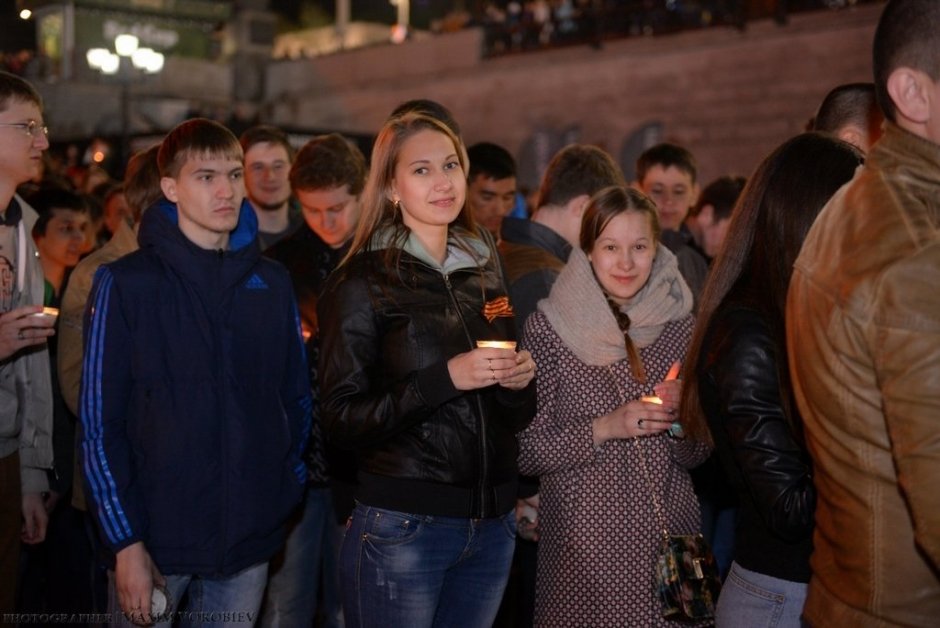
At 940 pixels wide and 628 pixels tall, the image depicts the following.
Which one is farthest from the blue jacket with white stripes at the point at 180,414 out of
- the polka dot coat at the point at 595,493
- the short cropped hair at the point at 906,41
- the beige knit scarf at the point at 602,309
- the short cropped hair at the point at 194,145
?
the short cropped hair at the point at 906,41

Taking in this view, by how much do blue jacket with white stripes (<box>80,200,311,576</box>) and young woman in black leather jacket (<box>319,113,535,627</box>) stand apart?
36 cm

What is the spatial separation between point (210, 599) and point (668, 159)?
13.6 ft

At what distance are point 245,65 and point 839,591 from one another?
39.6 metres

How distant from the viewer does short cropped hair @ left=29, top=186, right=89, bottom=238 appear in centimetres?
610

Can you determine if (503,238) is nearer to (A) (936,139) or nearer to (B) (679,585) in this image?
(B) (679,585)

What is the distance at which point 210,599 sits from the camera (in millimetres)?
3576

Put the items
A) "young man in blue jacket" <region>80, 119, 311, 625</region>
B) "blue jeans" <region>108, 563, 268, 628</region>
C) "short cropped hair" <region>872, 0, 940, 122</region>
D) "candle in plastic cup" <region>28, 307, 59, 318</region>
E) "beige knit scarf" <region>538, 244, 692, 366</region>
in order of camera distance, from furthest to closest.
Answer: "beige knit scarf" <region>538, 244, 692, 366</region>, "candle in plastic cup" <region>28, 307, 59, 318</region>, "blue jeans" <region>108, 563, 268, 628</region>, "young man in blue jacket" <region>80, 119, 311, 625</region>, "short cropped hair" <region>872, 0, 940, 122</region>

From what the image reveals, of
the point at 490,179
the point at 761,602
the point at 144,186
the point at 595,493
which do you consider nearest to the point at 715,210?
the point at 490,179

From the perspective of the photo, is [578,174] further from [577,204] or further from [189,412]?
[189,412]

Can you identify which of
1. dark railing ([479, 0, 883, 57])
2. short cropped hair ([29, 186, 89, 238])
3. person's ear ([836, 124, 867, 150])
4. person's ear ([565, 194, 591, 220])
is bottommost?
short cropped hair ([29, 186, 89, 238])

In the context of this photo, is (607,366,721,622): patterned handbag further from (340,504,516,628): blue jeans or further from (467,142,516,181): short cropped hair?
(467,142,516,181): short cropped hair

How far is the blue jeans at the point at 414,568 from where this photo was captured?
3.34 metres

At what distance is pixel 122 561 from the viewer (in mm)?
3330

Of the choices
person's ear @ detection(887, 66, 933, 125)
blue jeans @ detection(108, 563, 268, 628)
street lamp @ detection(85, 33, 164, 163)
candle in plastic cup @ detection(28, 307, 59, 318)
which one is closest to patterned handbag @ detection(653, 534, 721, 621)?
blue jeans @ detection(108, 563, 268, 628)
